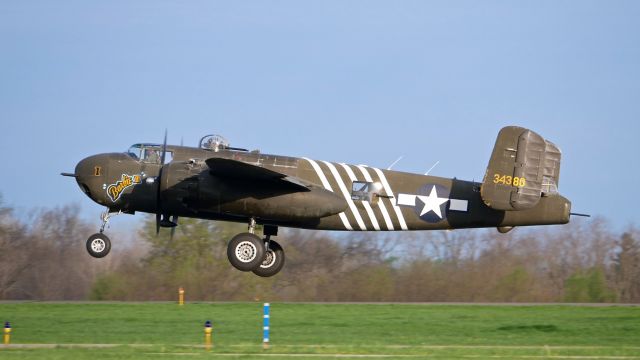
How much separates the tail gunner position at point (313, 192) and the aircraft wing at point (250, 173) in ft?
0.14

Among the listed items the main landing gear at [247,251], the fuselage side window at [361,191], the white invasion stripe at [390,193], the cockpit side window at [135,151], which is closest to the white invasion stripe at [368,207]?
the fuselage side window at [361,191]

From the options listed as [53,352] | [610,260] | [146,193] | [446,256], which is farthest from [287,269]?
[53,352]

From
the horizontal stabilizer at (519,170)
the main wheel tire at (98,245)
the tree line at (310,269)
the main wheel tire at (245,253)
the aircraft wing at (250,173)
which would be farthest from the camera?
the tree line at (310,269)

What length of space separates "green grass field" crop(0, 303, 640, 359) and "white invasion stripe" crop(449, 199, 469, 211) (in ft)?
9.96

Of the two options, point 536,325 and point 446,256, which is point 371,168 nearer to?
point 536,325

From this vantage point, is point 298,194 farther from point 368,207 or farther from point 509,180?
point 509,180

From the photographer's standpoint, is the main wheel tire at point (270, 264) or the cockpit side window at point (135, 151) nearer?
the cockpit side window at point (135, 151)

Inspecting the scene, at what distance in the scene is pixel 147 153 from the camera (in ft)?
75.0

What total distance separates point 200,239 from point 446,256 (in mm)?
9936

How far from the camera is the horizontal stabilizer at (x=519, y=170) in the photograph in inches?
872

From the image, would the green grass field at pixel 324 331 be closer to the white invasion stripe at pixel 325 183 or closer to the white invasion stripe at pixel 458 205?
the white invasion stripe at pixel 325 183

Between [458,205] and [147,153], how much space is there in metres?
7.20

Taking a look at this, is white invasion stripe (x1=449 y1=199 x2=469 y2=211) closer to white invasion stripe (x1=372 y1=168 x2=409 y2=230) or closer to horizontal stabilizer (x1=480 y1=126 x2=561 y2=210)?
horizontal stabilizer (x1=480 y1=126 x2=561 y2=210)

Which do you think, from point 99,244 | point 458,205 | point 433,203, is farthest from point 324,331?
point 99,244
